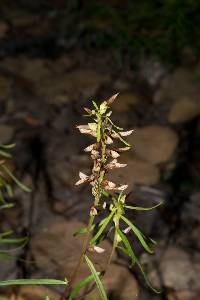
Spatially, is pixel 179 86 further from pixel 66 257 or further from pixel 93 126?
pixel 93 126

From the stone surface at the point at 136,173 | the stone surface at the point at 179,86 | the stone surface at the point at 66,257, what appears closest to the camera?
the stone surface at the point at 66,257

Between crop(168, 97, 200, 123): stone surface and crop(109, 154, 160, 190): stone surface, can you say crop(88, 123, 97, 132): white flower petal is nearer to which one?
crop(109, 154, 160, 190): stone surface

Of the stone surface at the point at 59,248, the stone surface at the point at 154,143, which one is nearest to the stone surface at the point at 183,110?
the stone surface at the point at 154,143

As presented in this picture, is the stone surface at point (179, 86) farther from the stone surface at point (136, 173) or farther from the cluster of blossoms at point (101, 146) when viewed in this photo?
the cluster of blossoms at point (101, 146)

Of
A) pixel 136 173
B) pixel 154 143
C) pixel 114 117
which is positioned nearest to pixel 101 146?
pixel 136 173

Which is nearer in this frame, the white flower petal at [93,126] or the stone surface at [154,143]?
the white flower petal at [93,126]

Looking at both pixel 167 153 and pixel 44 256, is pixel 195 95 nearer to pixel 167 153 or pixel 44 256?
pixel 167 153

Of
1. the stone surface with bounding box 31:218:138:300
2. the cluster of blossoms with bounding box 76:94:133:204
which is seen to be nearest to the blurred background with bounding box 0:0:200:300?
the stone surface with bounding box 31:218:138:300

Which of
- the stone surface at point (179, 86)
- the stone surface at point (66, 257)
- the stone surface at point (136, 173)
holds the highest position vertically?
the stone surface at point (179, 86)
